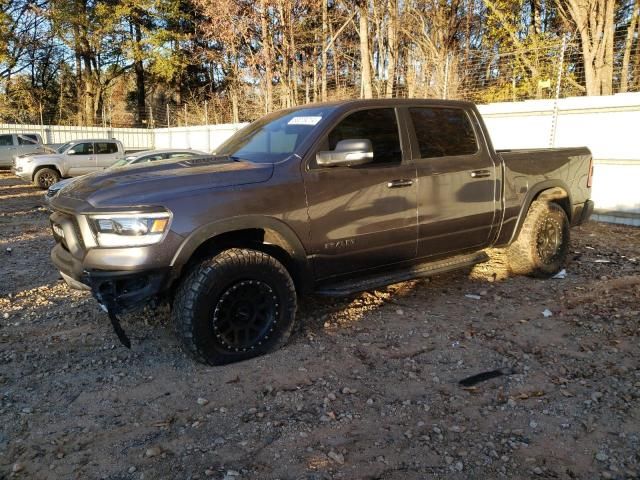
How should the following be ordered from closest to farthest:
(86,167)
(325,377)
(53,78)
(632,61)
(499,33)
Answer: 1. (325,377)
2. (632,61)
3. (86,167)
4. (499,33)
5. (53,78)

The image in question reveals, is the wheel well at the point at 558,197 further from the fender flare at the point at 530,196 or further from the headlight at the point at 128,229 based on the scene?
the headlight at the point at 128,229

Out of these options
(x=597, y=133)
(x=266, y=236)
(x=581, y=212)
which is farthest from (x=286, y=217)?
(x=597, y=133)

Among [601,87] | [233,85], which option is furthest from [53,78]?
[601,87]

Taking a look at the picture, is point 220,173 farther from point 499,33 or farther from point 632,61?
point 499,33

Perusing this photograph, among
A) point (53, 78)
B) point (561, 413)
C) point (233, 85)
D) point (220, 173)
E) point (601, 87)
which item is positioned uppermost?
point (53, 78)

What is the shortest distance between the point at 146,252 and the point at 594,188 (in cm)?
877

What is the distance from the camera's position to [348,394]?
3.15m

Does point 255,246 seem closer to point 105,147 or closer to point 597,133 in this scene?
point 597,133

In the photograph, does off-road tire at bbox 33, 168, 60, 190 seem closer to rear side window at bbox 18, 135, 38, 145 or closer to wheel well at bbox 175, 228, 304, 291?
rear side window at bbox 18, 135, 38, 145

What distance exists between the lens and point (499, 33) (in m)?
18.8

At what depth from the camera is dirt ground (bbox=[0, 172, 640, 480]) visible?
251 cm

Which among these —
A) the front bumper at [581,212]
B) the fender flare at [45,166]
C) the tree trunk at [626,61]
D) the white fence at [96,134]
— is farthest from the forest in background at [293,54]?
the fender flare at [45,166]

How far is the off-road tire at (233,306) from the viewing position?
3287mm

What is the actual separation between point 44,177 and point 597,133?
14.6 metres
